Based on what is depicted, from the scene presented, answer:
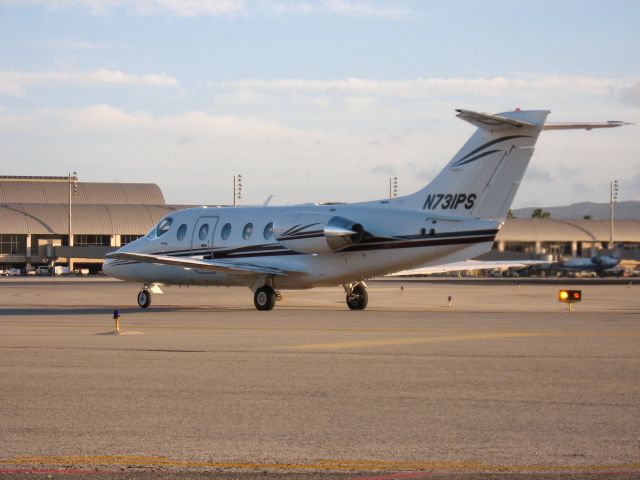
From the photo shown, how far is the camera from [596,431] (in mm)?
10102

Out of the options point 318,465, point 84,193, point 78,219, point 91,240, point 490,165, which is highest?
point 84,193

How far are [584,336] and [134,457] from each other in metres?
13.5

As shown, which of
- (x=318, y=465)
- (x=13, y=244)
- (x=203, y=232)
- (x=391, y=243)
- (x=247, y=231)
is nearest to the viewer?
(x=318, y=465)

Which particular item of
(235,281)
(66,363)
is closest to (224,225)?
(235,281)

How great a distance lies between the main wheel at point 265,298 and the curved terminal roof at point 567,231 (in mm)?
85216

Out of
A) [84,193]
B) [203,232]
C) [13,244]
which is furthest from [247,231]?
[84,193]

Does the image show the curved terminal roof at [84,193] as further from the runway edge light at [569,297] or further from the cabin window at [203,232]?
the runway edge light at [569,297]

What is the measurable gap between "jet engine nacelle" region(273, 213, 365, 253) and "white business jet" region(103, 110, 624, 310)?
3cm

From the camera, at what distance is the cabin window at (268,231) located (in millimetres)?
31952

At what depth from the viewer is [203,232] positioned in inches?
1336

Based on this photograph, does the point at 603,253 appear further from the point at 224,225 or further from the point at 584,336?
the point at 584,336

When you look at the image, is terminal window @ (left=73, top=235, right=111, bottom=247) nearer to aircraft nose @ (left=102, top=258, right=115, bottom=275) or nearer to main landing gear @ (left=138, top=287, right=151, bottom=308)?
aircraft nose @ (left=102, top=258, right=115, bottom=275)

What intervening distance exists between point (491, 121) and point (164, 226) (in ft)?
43.2

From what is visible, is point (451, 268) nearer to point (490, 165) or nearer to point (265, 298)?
point (265, 298)
